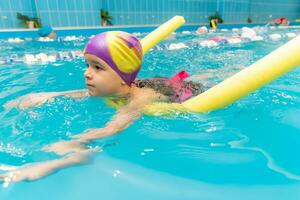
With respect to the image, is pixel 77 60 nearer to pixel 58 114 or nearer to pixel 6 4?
pixel 58 114

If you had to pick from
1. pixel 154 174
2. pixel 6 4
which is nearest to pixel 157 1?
pixel 6 4

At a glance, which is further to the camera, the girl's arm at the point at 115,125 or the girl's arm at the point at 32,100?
the girl's arm at the point at 32,100

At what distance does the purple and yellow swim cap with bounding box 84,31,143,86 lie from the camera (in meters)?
2.06

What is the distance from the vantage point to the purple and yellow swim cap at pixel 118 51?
206cm

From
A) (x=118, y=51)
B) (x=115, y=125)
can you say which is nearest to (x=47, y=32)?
(x=118, y=51)

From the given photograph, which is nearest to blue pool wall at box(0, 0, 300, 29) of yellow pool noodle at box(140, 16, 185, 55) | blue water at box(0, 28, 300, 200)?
yellow pool noodle at box(140, 16, 185, 55)

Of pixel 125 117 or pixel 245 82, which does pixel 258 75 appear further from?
pixel 125 117

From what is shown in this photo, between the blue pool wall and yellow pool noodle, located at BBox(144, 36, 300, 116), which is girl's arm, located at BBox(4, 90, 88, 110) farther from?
the blue pool wall

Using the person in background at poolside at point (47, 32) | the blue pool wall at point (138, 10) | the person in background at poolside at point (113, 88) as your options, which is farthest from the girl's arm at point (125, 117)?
the blue pool wall at point (138, 10)

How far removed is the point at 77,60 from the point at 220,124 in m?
3.91

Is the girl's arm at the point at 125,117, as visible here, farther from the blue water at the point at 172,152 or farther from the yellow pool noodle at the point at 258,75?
the yellow pool noodle at the point at 258,75

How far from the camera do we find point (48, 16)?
34.5ft

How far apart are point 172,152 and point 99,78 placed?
2.40 feet

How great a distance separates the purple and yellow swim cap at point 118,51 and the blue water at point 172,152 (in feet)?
1.28
